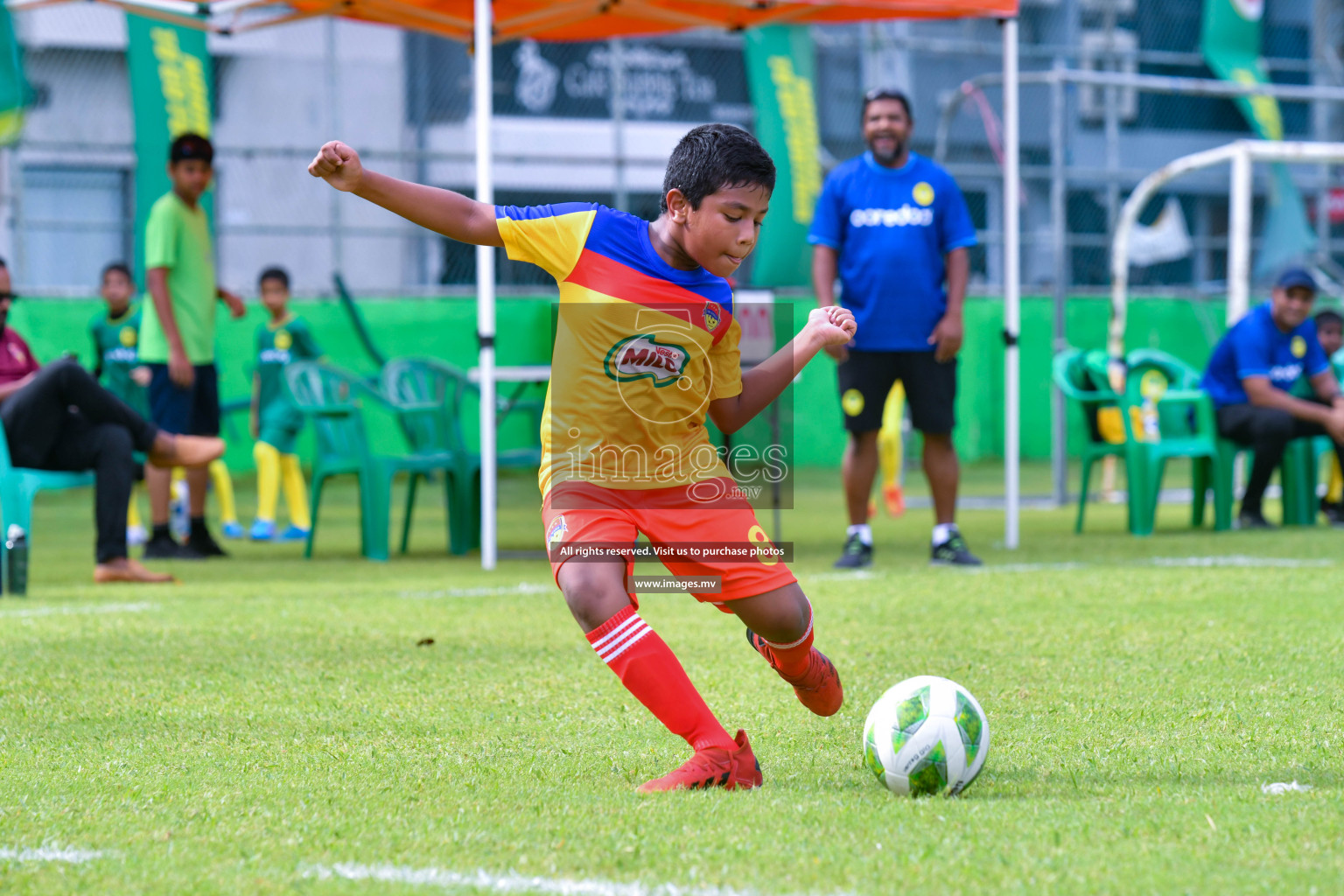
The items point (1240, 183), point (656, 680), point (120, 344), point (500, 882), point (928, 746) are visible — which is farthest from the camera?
point (1240, 183)

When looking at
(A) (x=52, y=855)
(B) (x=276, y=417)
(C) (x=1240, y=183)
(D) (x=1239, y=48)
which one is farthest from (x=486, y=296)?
(D) (x=1239, y=48)

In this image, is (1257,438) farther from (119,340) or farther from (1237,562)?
(119,340)

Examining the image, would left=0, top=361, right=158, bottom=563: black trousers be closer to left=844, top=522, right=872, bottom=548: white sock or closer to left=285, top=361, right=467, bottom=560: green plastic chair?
left=285, top=361, right=467, bottom=560: green plastic chair

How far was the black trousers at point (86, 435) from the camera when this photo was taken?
6.14 meters

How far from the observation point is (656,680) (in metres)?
2.80

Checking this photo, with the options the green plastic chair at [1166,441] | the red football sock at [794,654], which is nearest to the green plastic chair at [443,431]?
the green plastic chair at [1166,441]

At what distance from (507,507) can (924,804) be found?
9.17m

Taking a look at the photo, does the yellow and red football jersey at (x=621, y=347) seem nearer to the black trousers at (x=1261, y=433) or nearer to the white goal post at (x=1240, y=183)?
the black trousers at (x=1261, y=433)

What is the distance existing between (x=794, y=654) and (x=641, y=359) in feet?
2.24

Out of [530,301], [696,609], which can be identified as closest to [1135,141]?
[530,301]

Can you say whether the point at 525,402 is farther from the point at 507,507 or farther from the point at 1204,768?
the point at 1204,768

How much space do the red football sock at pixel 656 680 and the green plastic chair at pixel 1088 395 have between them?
599cm

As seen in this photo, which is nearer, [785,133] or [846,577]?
[846,577]

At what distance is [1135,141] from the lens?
19.3 metres
